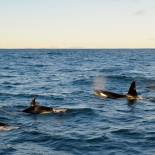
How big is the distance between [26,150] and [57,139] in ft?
7.12

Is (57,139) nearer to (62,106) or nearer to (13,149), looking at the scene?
(13,149)

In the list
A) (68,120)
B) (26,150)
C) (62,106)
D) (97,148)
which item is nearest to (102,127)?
(68,120)

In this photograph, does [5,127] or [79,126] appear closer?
[5,127]

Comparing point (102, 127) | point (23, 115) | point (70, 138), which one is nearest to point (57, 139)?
point (70, 138)

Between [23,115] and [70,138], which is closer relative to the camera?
[70,138]

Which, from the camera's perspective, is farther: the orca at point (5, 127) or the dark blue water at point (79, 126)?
the orca at point (5, 127)

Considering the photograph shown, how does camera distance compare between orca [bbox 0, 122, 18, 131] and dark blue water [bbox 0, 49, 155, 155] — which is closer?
dark blue water [bbox 0, 49, 155, 155]

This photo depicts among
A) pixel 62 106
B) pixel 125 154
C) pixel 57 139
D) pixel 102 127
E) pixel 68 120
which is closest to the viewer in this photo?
pixel 125 154

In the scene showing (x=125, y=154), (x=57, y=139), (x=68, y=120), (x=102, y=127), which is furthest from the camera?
(x=68, y=120)

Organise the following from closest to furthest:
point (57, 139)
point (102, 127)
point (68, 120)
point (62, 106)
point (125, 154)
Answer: point (125, 154) < point (57, 139) < point (102, 127) < point (68, 120) < point (62, 106)

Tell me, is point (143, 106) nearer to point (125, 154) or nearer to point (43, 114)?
point (43, 114)

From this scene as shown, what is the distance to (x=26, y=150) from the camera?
746 inches

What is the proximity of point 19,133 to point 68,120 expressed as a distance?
174 inches

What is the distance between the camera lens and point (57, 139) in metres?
20.7
